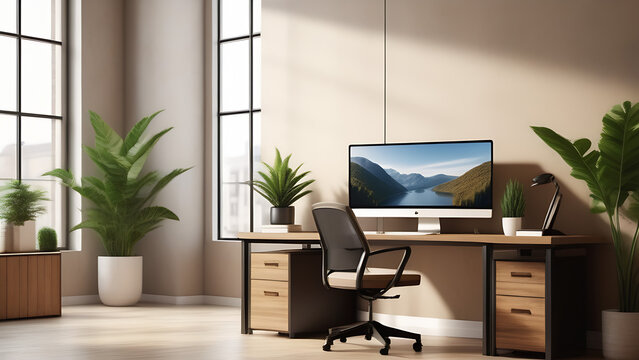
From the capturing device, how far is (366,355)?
5254 millimetres

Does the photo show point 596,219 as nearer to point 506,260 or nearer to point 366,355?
point 506,260

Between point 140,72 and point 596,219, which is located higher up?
point 140,72

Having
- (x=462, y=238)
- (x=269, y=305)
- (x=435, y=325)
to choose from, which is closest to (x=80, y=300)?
(x=269, y=305)

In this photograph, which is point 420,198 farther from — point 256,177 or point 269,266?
point 256,177

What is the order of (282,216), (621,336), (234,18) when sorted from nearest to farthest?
(621,336) < (282,216) < (234,18)

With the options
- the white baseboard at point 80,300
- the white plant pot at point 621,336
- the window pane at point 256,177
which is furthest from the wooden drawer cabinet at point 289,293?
the white baseboard at point 80,300

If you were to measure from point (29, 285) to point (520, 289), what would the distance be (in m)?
4.24

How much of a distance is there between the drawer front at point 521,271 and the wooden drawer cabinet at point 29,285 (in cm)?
Result: 403

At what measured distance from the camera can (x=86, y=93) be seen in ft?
28.1

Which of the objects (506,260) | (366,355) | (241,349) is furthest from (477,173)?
(241,349)

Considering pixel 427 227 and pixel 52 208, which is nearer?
pixel 427 227

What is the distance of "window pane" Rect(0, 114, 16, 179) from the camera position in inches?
316

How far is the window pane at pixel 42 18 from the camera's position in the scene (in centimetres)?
833

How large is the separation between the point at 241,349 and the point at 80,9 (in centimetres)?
459
